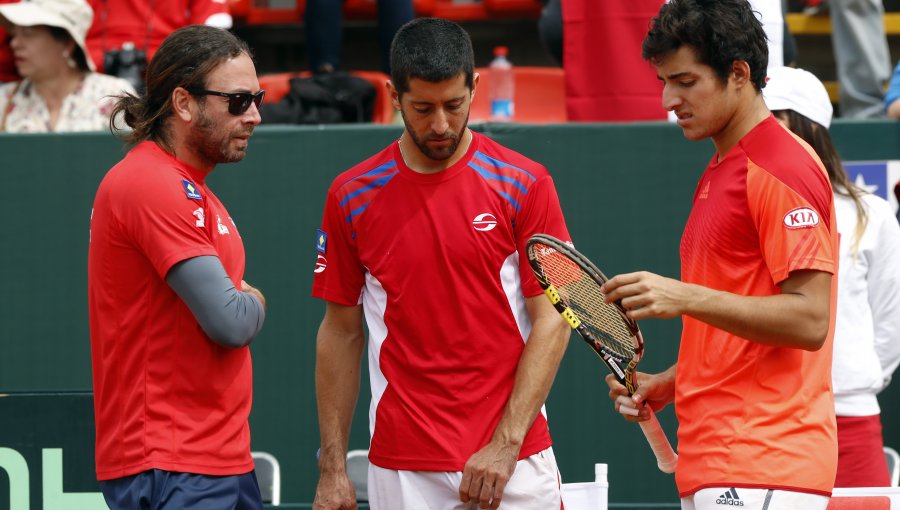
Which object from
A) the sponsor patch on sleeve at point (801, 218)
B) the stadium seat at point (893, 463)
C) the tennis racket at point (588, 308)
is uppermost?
the sponsor patch on sleeve at point (801, 218)

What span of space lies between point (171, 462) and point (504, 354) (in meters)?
0.96

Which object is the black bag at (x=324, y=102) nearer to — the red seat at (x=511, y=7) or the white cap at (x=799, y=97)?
the red seat at (x=511, y=7)

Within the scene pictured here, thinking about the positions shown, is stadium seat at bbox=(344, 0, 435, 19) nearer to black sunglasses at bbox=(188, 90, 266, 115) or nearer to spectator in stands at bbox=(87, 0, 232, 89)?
spectator in stands at bbox=(87, 0, 232, 89)

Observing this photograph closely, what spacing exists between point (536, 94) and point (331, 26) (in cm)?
134

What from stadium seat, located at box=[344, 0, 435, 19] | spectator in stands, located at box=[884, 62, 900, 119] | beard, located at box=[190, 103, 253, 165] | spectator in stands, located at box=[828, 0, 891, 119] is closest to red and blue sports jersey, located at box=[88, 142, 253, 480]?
beard, located at box=[190, 103, 253, 165]

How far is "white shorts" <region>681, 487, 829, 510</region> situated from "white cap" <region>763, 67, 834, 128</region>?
1.55 m

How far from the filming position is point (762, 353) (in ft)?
10.1

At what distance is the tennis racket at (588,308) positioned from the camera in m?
3.21

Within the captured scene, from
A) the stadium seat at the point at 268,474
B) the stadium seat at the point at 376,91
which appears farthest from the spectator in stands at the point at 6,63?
the stadium seat at the point at 268,474

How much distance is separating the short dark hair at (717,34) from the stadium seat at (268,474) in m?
2.80

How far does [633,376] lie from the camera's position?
341 cm

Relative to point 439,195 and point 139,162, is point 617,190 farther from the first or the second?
A: point 139,162

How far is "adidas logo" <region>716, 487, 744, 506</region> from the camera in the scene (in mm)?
3057

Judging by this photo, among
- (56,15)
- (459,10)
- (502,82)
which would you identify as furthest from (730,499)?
(459,10)
